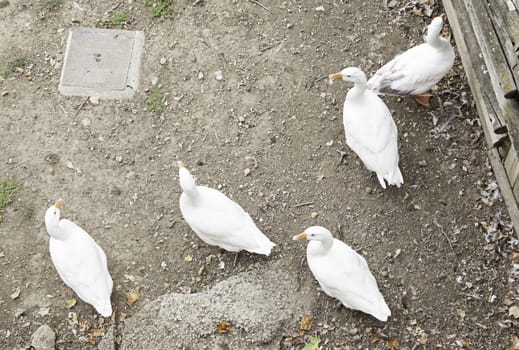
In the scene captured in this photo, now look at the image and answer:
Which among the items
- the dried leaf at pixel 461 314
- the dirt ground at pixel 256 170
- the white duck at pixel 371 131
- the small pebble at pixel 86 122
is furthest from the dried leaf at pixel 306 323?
the small pebble at pixel 86 122

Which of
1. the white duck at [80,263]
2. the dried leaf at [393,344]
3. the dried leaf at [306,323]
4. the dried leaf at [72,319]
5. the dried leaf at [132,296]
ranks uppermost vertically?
the dried leaf at [393,344]

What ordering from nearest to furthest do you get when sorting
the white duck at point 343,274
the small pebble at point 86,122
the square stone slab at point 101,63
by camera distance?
1. the white duck at point 343,274
2. the small pebble at point 86,122
3. the square stone slab at point 101,63

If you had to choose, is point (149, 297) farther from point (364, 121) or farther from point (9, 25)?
point (9, 25)

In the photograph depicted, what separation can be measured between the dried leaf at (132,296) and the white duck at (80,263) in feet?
0.74

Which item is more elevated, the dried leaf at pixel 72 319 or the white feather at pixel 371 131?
the white feather at pixel 371 131

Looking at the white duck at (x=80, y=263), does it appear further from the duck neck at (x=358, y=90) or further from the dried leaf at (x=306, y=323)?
the duck neck at (x=358, y=90)

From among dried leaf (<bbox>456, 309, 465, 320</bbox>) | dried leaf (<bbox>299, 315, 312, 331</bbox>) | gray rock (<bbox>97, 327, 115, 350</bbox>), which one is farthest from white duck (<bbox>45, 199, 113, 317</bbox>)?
dried leaf (<bbox>456, 309, 465, 320</bbox>)

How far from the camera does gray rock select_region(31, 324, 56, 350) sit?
426cm

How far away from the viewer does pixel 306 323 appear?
A: 166 inches

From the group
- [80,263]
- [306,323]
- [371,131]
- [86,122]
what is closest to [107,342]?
[80,263]

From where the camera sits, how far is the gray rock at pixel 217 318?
13.5ft

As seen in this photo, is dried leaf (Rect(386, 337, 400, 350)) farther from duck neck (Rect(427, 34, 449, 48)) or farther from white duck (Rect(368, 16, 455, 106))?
duck neck (Rect(427, 34, 449, 48))

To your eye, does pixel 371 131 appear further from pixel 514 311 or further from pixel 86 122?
pixel 86 122

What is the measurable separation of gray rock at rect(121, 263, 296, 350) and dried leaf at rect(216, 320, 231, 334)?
0.02 m
